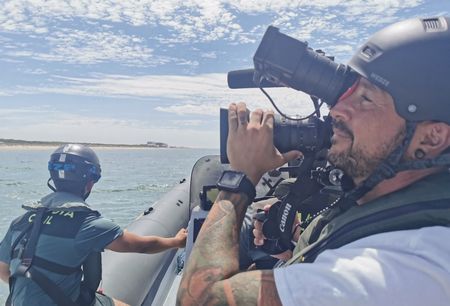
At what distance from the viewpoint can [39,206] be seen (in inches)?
114

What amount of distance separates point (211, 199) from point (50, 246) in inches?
46.8

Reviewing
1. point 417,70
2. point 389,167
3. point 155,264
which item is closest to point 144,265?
point 155,264

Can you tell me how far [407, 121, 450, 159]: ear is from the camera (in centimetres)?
129

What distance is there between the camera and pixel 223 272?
1.24m

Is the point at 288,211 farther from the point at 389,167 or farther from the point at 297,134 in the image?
the point at 389,167

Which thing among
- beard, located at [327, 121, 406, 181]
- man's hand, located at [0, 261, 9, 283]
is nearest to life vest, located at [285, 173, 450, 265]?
beard, located at [327, 121, 406, 181]

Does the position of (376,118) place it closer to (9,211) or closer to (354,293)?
(354,293)

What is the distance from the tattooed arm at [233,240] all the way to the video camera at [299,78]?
0.20 ft

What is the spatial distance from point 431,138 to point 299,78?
0.47 metres

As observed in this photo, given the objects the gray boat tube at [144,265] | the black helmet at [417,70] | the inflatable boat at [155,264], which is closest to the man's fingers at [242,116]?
the black helmet at [417,70]

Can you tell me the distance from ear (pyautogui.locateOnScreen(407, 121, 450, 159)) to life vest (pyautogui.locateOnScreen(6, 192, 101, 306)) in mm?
2326

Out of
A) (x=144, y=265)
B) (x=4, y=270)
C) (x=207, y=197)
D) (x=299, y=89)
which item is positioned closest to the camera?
(x=299, y=89)

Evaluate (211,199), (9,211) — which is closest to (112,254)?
(211,199)

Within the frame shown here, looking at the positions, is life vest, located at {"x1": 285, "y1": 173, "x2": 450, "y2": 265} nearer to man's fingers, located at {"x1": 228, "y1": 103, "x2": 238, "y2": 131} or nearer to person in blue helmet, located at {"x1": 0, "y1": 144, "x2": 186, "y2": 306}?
man's fingers, located at {"x1": 228, "y1": 103, "x2": 238, "y2": 131}
